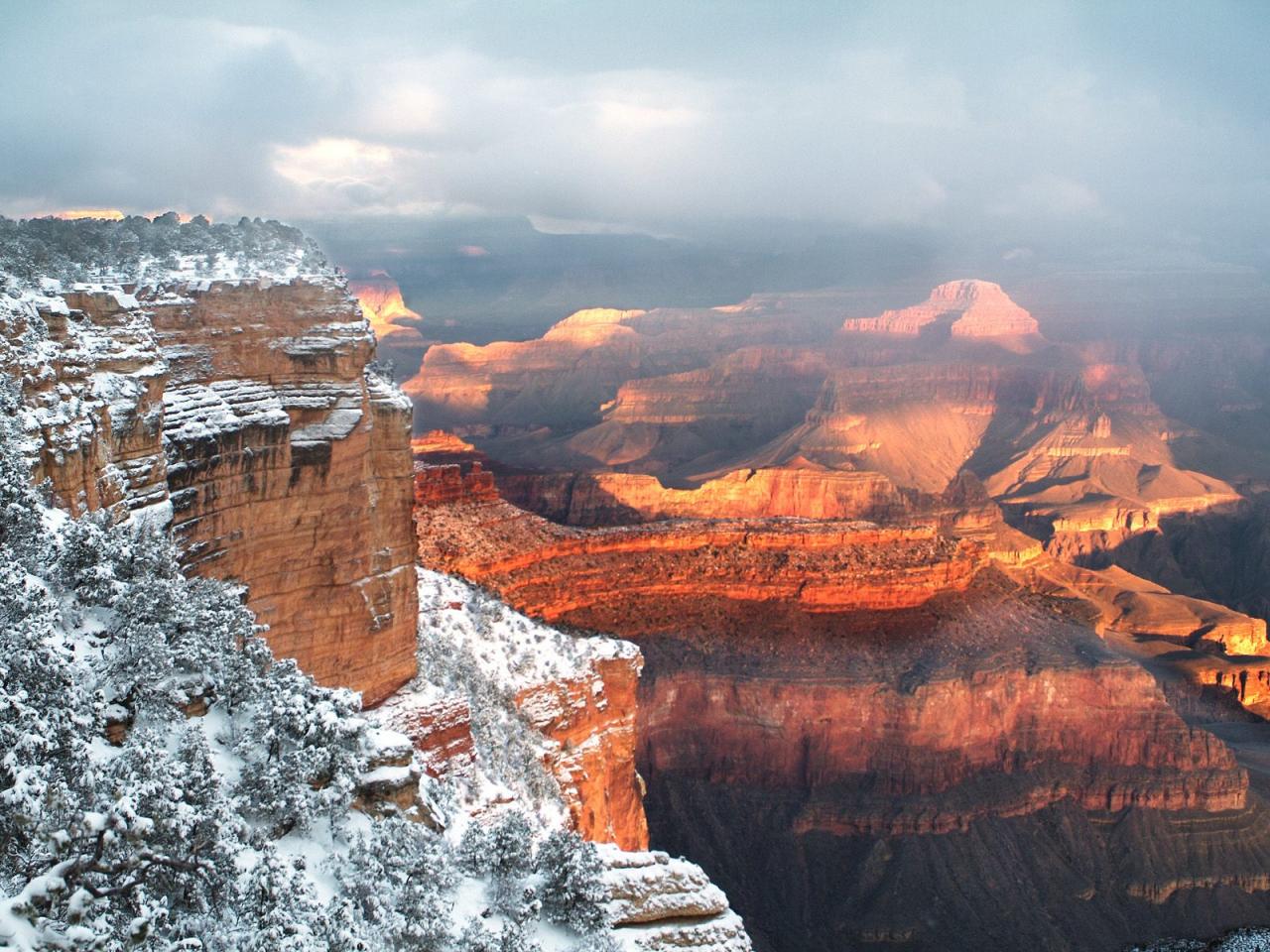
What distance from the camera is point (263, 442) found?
1532 centimetres

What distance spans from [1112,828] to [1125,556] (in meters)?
64.6

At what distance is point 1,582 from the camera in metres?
7.81

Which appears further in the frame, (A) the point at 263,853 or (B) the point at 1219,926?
(B) the point at 1219,926

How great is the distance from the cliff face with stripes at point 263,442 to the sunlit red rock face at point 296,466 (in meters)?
0.02

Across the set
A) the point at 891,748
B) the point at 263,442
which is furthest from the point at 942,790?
the point at 263,442

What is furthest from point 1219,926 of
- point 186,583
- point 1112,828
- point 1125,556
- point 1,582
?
point 1125,556

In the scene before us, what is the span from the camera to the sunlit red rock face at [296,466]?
14656 mm

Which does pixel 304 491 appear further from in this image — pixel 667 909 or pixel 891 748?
pixel 891 748

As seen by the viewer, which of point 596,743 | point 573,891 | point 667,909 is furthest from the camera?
point 596,743

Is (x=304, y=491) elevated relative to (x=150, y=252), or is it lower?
lower

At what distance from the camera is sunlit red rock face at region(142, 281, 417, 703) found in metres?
14.7

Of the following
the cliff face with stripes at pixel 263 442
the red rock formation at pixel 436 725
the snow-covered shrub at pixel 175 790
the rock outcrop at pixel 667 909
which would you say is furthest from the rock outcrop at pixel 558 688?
the snow-covered shrub at pixel 175 790

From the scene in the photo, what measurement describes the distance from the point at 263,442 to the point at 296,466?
0.69 meters

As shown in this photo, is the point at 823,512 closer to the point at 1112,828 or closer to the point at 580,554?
the point at 580,554
